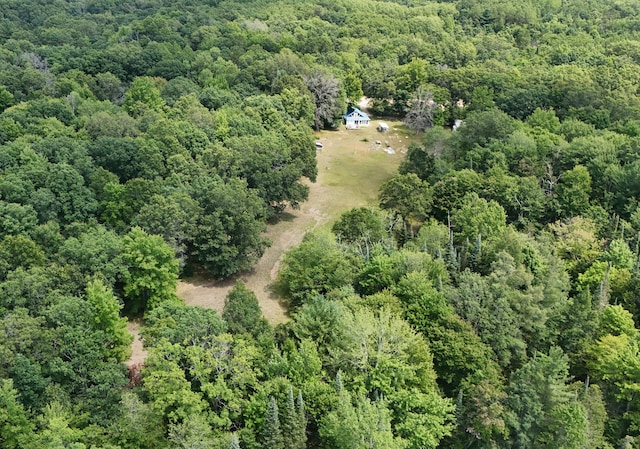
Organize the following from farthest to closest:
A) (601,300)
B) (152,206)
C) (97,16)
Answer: (97,16), (152,206), (601,300)

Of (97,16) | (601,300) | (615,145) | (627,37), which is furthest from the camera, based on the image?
(97,16)

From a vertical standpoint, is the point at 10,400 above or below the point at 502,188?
below

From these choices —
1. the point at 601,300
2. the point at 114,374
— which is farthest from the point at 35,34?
the point at 601,300

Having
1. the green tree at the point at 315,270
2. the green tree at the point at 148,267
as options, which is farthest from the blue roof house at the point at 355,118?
the green tree at the point at 148,267

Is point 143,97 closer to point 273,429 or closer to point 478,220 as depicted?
point 478,220

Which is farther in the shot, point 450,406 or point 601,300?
point 601,300

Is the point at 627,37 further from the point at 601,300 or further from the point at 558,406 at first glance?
the point at 558,406
